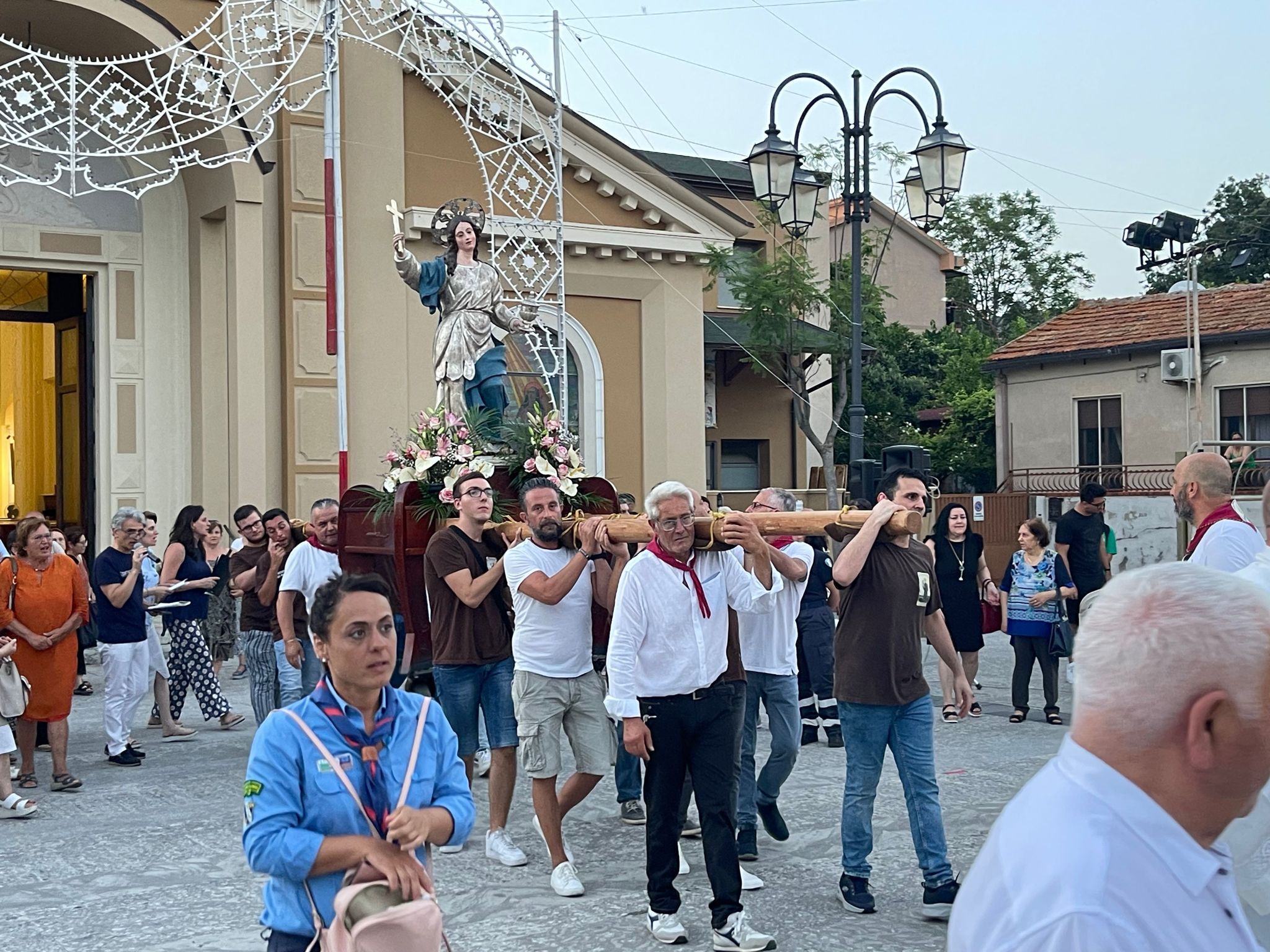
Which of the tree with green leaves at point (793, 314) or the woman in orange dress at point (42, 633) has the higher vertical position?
the tree with green leaves at point (793, 314)

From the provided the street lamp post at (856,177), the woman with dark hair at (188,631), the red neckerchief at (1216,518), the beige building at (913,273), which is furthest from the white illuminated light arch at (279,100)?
the beige building at (913,273)

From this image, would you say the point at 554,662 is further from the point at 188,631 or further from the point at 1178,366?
the point at 1178,366

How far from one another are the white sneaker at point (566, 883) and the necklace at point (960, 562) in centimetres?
598

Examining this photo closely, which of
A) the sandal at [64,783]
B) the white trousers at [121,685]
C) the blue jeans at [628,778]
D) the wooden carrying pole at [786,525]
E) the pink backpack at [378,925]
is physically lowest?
the sandal at [64,783]

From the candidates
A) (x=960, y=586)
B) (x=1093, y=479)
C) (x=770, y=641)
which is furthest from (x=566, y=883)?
(x=1093, y=479)

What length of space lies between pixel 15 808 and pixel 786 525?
518 cm

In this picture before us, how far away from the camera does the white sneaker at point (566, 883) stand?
6.46m

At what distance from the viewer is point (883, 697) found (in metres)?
6.16

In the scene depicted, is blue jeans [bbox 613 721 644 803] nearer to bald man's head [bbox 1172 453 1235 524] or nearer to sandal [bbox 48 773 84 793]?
bald man's head [bbox 1172 453 1235 524]

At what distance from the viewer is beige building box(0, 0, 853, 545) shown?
17.4m

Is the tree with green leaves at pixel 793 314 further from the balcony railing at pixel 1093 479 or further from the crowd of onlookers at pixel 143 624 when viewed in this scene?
the crowd of onlookers at pixel 143 624

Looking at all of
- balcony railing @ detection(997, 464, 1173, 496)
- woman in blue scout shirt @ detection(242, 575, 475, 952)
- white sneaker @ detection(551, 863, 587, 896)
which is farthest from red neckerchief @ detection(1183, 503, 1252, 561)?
balcony railing @ detection(997, 464, 1173, 496)

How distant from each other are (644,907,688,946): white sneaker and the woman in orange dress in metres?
4.98

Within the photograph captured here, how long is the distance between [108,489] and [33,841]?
10955 millimetres
